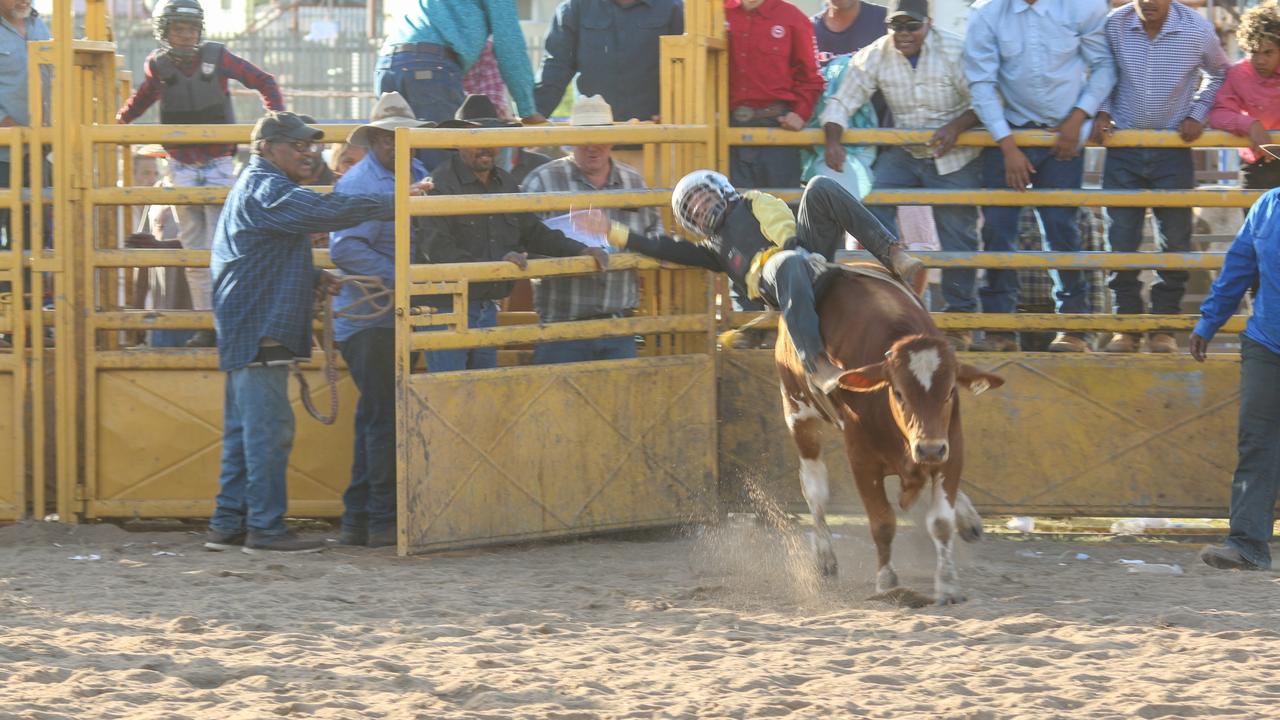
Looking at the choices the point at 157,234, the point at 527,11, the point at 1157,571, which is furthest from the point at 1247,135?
the point at 527,11

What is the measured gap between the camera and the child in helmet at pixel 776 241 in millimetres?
6816

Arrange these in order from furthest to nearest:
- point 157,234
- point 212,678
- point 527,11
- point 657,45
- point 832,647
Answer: point 527,11, point 157,234, point 657,45, point 832,647, point 212,678

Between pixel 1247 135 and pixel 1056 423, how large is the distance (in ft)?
5.51

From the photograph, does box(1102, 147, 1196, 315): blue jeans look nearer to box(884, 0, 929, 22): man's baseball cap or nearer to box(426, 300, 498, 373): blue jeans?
box(884, 0, 929, 22): man's baseball cap

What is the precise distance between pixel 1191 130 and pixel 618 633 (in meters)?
3.96

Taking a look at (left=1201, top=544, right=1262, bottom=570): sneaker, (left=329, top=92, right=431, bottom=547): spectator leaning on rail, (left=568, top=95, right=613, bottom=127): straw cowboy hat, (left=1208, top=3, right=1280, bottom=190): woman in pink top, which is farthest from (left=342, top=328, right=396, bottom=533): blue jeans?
(left=1208, top=3, right=1280, bottom=190): woman in pink top

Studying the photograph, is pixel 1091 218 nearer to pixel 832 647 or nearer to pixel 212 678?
pixel 832 647

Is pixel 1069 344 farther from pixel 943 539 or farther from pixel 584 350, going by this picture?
pixel 584 350

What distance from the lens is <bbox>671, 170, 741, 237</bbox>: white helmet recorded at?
754 centimetres

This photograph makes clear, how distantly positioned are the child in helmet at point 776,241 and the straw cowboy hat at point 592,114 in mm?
523

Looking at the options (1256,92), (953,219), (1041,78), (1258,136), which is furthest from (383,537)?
(1256,92)

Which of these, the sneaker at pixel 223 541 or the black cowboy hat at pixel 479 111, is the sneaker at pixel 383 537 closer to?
the sneaker at pixel 223 541

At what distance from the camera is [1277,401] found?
7.19 metres

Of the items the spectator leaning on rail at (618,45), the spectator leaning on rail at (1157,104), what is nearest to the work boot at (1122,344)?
the spectator leaning on rail at (1157,104)
